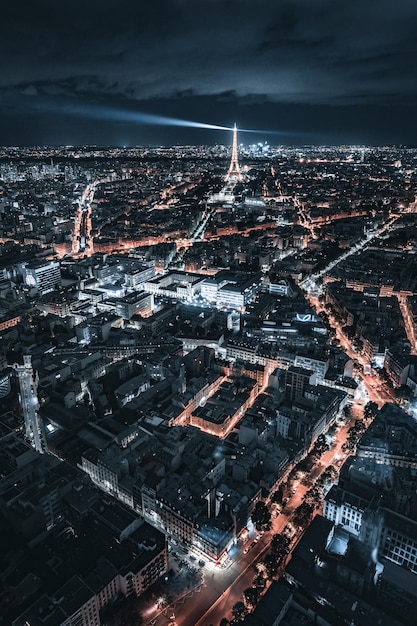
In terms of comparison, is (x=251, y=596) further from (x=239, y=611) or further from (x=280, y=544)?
(x=280, y=544)

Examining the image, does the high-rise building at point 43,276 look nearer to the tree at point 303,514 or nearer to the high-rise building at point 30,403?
the high-rise building at point 30,403

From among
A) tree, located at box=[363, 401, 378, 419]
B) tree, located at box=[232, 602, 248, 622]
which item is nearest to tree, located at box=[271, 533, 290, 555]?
tree, located at box=[232, 602, 248, 622]

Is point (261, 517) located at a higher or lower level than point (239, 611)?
higher

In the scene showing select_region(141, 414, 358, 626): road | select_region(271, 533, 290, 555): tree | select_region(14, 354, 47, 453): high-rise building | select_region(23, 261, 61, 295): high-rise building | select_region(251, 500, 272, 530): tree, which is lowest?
select_region(141, 414, 358, 626): road

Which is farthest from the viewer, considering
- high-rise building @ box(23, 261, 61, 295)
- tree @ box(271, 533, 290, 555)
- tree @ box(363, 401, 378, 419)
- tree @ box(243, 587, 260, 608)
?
high-rise building @ box(23, 261, 61, 295)

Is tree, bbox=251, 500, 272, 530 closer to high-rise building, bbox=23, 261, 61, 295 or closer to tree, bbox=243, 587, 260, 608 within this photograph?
tree, bbox=243, 587, 260, 608

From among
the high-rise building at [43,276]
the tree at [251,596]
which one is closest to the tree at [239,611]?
the tree at [251,596]

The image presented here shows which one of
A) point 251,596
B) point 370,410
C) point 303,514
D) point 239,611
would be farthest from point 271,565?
point 370,410

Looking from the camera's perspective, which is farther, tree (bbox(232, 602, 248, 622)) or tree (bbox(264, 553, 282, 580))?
tree (bbox(264, 553, 282, 580))

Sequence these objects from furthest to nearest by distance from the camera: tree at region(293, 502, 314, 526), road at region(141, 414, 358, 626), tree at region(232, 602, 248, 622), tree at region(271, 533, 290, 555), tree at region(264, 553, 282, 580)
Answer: tree at region(293, 502, 314, 526) → tree at region(271, 533, 290, 555) → tree at region(264, 553, 282, 580) → road at region(141, 414, 358, 626) → tree at region(232, 602, 248, 622)

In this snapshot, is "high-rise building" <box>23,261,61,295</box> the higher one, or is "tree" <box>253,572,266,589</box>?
"high-rise building" <box>23,261,61,295</box>

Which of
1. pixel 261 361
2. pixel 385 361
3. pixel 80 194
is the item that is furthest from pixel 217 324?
pixel 80 194
